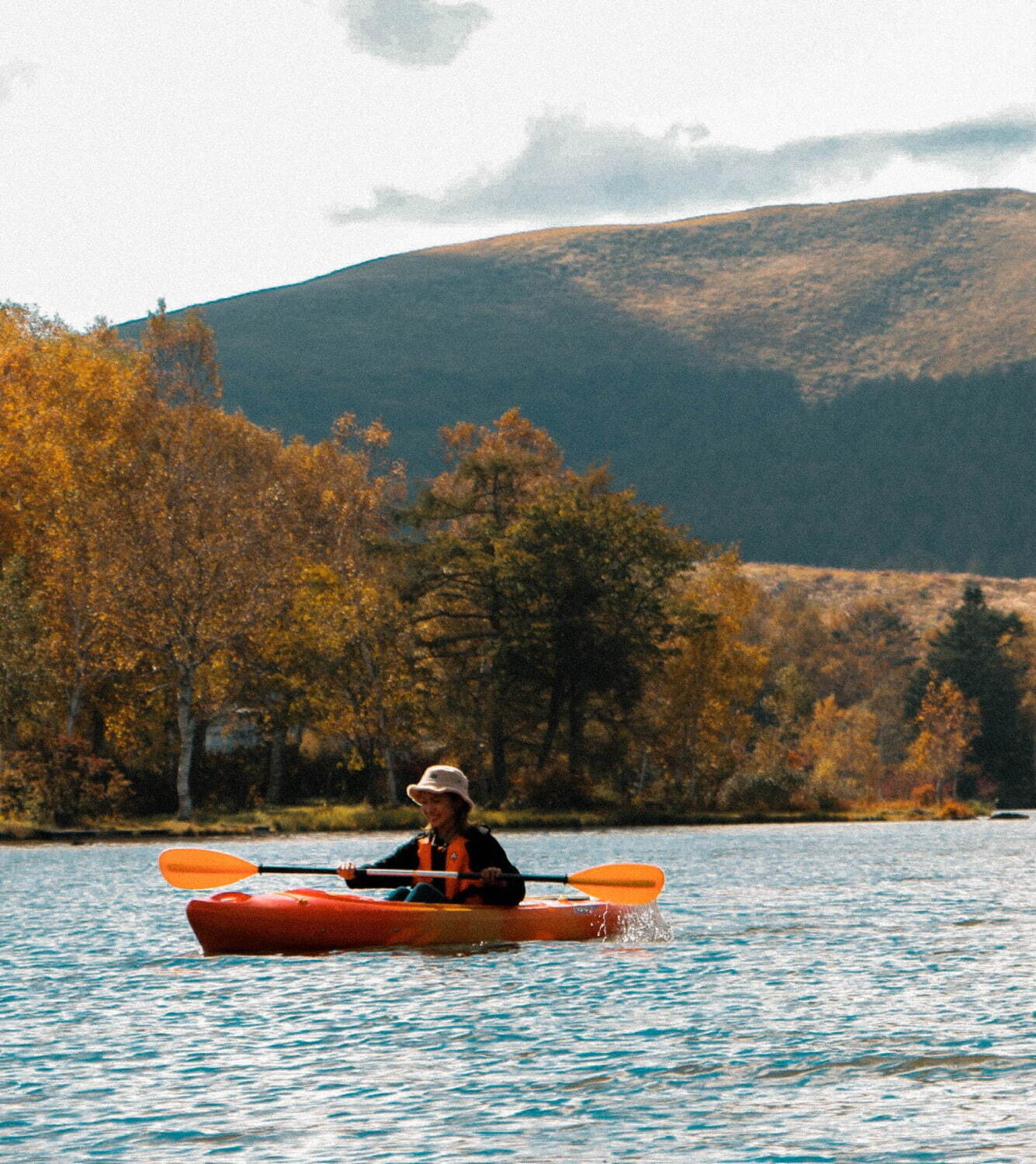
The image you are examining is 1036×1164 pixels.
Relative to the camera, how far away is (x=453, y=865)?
57.1ft

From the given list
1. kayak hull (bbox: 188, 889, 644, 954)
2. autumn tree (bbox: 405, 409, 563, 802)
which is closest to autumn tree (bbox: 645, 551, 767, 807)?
autumn tree (bbox: 405, 409, 563, 802)

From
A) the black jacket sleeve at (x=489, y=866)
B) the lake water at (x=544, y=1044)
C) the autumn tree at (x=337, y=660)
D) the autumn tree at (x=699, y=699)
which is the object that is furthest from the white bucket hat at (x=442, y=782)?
the autumn tree at (x=699, y=699)

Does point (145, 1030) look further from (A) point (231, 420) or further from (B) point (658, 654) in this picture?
(A) point (231, 420)

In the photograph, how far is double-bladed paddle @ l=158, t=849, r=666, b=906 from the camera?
17.5 metres

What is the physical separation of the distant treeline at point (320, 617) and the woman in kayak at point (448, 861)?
86.9ft

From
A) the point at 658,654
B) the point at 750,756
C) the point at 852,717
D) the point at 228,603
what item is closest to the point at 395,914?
the point at 228,603

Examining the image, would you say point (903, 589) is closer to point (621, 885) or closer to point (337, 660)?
point (337, 660)

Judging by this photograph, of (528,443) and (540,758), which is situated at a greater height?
(528,443)

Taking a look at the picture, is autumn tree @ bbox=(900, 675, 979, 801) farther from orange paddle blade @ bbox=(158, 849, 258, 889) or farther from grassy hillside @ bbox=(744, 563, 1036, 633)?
grassy hillside @ bbox=(744, 563, 1036, 633)

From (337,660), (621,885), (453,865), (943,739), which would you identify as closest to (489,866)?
(453,865)

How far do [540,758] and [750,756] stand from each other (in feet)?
38.1

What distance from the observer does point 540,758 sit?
56.2 metres

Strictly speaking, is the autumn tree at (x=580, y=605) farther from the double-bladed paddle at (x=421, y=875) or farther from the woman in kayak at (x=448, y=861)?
the woman in kayak at (x=448, y=861)

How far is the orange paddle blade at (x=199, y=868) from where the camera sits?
1936cm
